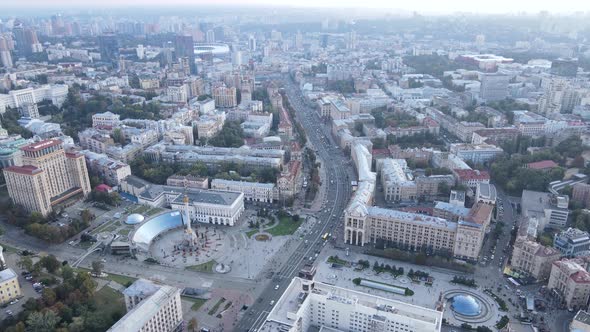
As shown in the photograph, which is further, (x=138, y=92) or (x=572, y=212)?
(x=138, y=92)

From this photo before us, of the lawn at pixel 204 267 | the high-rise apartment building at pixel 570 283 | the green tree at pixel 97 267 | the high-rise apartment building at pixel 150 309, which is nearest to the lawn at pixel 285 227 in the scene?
the lawn at pixel 204 267

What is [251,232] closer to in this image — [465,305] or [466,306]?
[465,305]

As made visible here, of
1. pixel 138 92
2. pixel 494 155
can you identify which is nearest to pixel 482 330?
pixel 494 155

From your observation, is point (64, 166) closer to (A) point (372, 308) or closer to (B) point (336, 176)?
(B) point (336, 176)

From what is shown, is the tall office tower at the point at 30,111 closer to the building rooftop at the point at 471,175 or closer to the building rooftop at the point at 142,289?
the building rooftop at the point at 142,289

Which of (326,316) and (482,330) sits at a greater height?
(326,316)

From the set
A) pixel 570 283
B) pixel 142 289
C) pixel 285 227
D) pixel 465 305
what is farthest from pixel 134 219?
pixel 570 283
